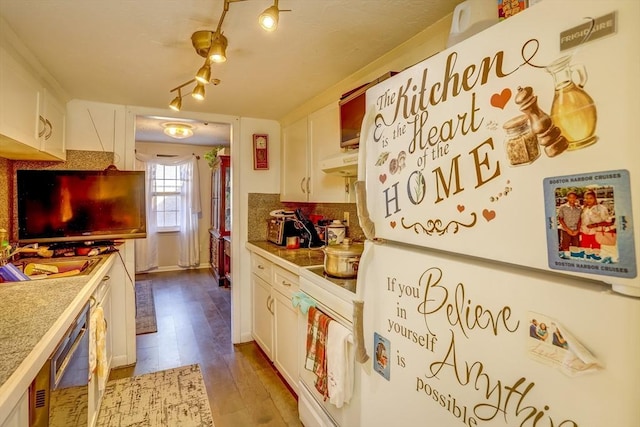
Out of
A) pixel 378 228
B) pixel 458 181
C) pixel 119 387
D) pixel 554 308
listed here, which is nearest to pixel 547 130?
pixel 458 181

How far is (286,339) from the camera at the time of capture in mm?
2332

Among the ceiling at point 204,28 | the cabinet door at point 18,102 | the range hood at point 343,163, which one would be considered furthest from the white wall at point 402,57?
the cabinet door at point 18,102

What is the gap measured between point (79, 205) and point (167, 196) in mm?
3767

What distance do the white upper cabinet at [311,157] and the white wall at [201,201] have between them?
3.46m

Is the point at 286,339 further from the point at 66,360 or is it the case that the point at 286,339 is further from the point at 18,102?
the point at 18,102

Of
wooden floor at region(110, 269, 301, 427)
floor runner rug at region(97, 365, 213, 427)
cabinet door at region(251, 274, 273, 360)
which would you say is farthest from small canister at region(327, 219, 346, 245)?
floor runner rug at region(97, 365, 213, 427)

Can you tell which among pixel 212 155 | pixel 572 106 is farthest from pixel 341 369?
pixel 212 155

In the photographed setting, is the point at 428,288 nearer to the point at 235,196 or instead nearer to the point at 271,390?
the point at 271,390

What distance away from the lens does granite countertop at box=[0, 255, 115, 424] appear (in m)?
0.84

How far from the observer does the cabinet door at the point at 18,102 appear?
4.86 feet

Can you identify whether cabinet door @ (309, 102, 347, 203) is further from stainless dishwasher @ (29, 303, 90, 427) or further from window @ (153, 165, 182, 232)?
window @ (153, 165, 182, 232)

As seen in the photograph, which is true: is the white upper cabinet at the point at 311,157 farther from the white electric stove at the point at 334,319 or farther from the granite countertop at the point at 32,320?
the granite countertop at the point at 32,320

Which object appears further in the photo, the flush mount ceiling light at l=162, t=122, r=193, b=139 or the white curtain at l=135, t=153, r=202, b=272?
the white curtain at l=135, t=153, r=202, b=272

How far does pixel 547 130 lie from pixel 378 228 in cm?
58
